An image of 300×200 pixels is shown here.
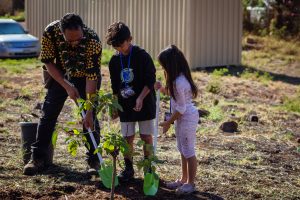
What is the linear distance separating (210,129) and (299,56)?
482 inches

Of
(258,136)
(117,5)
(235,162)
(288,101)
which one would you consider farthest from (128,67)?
(117,5)

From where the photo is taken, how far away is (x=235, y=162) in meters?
6.98

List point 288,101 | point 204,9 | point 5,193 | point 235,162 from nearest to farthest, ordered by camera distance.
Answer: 1. point 5,193
2. point 235,162
3. point 288,101
4. point 204,9

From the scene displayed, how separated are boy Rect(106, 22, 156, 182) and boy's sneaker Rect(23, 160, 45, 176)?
0.89m

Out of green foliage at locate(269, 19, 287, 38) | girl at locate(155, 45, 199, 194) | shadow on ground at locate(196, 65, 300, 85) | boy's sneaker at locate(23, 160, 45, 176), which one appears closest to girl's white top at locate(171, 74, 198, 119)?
girl at locate(155, 45, 199, 194)

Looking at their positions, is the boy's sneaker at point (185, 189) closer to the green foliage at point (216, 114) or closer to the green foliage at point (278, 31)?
the green foliage at point (216, 114)

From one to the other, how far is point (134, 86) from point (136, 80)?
0.06 m

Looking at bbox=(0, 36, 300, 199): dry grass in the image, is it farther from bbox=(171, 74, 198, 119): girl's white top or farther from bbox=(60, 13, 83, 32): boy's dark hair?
bbox=(60, 13, 83, 32): boy's dark hair

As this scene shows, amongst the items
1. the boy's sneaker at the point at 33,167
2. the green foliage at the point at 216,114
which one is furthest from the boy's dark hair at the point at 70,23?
the green foliage at the point at 216,114

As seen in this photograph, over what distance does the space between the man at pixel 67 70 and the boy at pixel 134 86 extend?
0.23 m

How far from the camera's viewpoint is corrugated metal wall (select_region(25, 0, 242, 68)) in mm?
17172

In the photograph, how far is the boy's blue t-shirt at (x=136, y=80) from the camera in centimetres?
570

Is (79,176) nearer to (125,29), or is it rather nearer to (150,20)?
(125,29)

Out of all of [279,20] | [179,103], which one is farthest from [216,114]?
[279,20]
